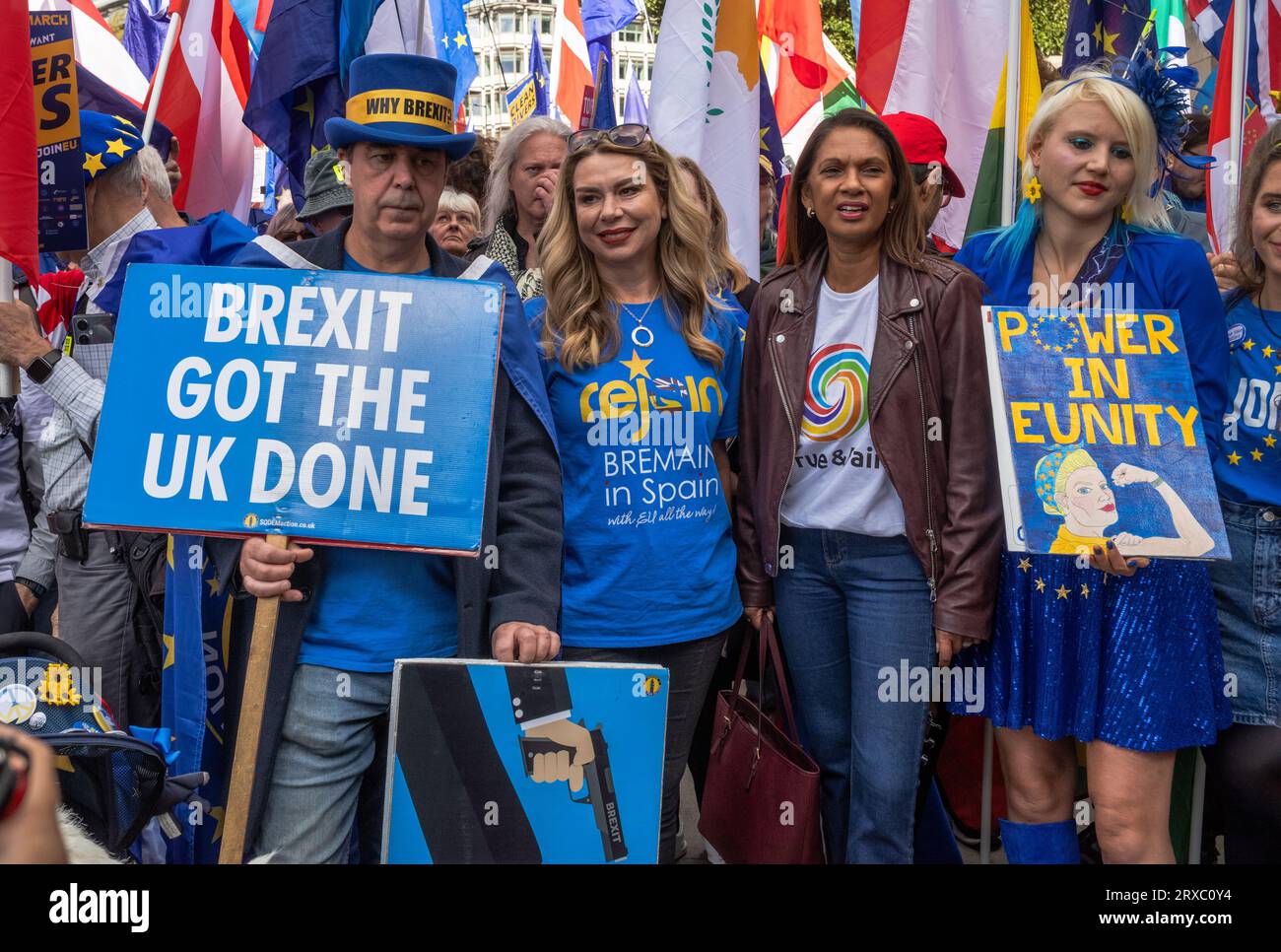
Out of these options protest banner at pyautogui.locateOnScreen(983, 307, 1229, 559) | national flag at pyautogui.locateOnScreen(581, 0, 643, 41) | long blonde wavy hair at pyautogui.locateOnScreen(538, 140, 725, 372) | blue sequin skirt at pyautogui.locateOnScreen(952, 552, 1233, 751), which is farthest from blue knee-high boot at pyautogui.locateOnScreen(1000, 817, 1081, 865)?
national flag at pyautogui.locateOnScreen(581, 0, 643, 41)

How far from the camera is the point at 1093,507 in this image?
2.82 meters

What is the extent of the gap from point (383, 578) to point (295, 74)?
3.27 meters

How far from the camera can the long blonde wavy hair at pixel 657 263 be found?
3125mm

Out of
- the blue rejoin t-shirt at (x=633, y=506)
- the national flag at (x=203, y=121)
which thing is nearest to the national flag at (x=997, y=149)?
the blue rejoin t-shirt at (x=633, y=506)

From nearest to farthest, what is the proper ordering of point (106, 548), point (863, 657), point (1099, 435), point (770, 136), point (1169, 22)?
point (1099, 435)
point (863, 657)
point (106, 548)
point (770, 136)
point (1169, 22)

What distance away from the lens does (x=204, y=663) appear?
2.73 metres

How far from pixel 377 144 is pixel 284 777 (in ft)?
4.84

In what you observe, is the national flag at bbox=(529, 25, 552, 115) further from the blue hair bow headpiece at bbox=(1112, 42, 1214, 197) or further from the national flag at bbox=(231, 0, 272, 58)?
the blue hair bow headpiece at bbox=(1112, 42, 1214, 197)

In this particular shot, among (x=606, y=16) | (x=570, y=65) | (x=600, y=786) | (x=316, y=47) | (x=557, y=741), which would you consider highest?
(x=606, y=16)

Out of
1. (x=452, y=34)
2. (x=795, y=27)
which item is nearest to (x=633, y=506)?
(x=795, y=27)

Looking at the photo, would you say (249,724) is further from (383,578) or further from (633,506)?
(633,506)

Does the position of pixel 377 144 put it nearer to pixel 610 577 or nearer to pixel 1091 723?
pixel 610 577

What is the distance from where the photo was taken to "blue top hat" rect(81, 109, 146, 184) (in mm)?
3652
